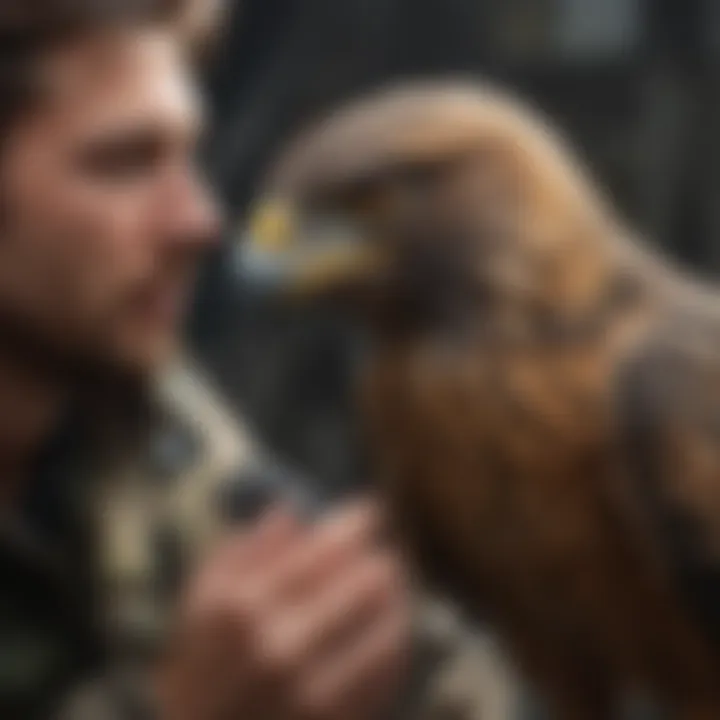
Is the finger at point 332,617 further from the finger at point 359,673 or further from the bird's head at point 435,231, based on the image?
the bird's head at point 435,231

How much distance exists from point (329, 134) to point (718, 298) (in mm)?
193

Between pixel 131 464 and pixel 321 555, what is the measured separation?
11 centimetres

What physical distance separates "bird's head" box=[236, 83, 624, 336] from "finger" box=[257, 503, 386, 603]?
0.10 meters

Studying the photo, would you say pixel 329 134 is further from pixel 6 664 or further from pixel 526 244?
pixel 6 664

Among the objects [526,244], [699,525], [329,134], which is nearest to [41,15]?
[329,134]

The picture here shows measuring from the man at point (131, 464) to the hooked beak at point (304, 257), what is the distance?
0.05 m

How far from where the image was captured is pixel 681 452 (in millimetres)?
737

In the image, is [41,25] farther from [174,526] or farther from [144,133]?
[174,526]

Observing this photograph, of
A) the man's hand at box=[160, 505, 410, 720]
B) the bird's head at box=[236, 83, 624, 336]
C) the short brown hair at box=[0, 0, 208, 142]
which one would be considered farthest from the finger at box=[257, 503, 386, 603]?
the short brown hair at box=[0, 0, 208, 142]

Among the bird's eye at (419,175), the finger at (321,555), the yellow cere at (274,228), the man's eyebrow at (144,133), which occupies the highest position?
the man's eyebrow at (144,133)

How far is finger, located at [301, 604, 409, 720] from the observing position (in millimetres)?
796

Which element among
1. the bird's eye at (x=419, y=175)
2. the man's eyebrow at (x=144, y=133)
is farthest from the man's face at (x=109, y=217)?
the bird's eye at (x=419, y=175)

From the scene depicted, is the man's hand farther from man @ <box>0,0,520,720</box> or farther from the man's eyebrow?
the man's eyebrow

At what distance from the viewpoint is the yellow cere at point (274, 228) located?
29.6 inches
